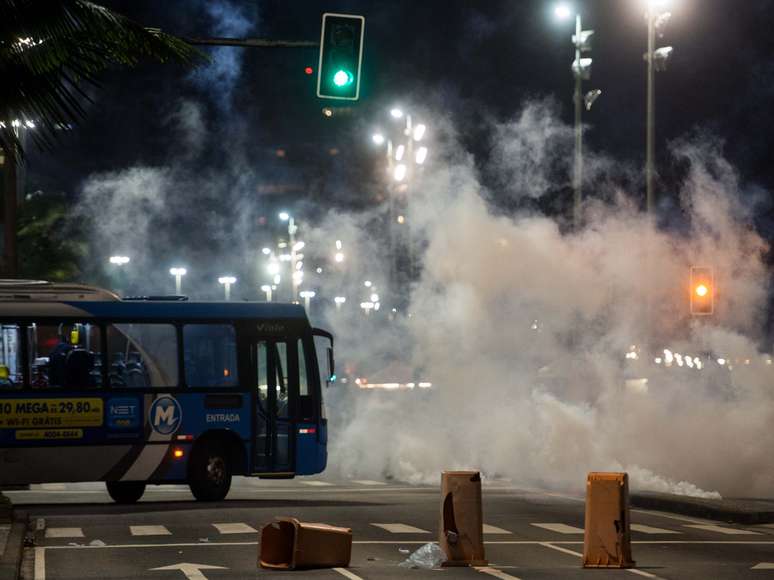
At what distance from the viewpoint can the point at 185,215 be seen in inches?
2746

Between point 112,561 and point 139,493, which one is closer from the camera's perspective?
point 112,561

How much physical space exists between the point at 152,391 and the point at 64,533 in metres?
5.88

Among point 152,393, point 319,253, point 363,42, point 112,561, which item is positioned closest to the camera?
point 112,561

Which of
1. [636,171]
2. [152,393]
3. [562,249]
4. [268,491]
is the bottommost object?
[268,491]

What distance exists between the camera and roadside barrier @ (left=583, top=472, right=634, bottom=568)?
14.6 metres

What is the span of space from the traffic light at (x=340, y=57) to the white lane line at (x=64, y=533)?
6104 millimetres

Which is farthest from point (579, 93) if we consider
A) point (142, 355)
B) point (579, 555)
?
point (579, 555)

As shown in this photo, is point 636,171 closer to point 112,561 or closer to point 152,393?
point 152,393

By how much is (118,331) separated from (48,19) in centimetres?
1150

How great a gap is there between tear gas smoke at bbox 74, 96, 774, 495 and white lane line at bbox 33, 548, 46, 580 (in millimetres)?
13985

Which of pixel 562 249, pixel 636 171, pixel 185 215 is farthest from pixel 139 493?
pixel 185 215

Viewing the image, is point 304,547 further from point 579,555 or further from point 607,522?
point 579,555

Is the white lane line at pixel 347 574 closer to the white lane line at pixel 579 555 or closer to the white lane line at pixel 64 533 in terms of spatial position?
the white lane line at pixel 579 555

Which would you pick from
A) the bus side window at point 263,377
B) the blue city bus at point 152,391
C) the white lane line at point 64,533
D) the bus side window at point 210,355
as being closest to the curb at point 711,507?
the blue city bus at point 152,391
